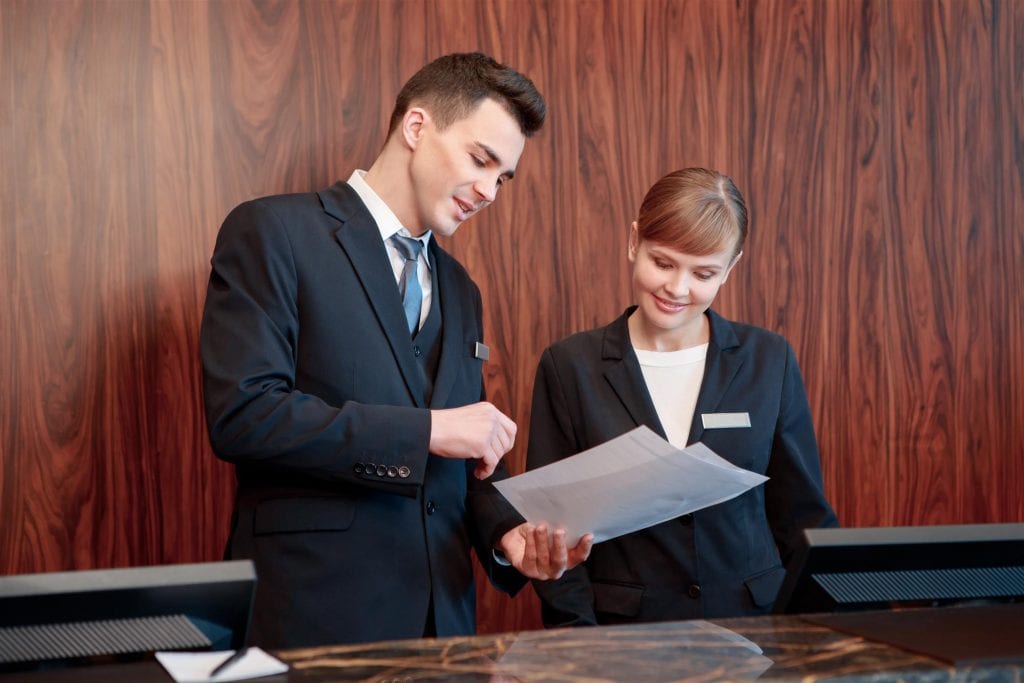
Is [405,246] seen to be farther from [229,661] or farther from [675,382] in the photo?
[229,661]

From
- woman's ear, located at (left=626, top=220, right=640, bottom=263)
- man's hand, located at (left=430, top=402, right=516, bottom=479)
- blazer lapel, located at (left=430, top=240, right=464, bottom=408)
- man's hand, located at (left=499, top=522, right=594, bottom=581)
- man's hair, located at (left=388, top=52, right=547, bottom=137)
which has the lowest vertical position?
man's hand, located at (left=499, top=522, right=594, bottom=581)

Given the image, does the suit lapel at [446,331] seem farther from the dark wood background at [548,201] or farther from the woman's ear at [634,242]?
the dark wood background at [548,201]

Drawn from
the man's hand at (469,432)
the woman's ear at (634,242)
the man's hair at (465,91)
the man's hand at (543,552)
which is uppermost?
the man's hair at (465,91)

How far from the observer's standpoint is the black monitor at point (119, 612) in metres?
0.96

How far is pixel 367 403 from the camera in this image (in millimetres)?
1731

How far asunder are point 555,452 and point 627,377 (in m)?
0.20

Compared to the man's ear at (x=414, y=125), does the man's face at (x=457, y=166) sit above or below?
below

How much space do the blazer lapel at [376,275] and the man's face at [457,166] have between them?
0.12 metres

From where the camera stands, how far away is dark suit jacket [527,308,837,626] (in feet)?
6.23

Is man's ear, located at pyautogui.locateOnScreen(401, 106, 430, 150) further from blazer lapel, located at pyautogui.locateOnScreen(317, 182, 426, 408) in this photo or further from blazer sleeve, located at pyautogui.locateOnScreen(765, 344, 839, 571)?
blazer sleeve, located at pyautogui.locateOnScreen(765, 344, 839, 571)


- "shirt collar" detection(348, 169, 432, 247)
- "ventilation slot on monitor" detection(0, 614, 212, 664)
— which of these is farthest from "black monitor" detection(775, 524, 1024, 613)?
"shirt collar" detection(348, 169, 432, 247)

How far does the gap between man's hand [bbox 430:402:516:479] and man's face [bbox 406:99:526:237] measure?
1.40ft

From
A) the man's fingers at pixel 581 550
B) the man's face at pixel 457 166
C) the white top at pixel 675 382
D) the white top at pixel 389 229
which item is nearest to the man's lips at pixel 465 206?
the man's face at pixel 457 166

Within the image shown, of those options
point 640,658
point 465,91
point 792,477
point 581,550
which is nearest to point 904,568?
point 640,658
